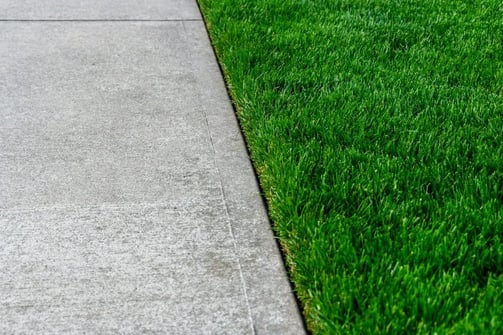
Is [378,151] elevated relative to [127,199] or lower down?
elevated

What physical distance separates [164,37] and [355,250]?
3.00 meters

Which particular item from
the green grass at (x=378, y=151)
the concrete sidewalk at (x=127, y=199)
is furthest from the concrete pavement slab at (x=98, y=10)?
the concrete sidewalk at (x=127, y=199)

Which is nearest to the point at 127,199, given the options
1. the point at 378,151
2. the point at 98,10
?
the point at 378,151

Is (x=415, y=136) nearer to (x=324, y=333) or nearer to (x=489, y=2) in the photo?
(x=324, y=333)

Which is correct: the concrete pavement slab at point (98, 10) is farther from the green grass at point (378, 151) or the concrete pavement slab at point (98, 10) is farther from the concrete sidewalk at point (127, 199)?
the concrete sidewalk at point (127, 199)

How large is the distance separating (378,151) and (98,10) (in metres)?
3.23

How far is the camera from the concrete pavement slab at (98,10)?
5.46 metres

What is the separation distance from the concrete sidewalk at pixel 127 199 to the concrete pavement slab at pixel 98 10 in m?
0.59

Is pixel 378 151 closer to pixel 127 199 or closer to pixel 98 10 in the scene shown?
pixel 127 199

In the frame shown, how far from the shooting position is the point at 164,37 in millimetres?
5070

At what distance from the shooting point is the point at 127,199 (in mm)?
3020

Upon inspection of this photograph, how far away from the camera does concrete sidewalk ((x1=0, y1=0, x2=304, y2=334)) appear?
93.5 inches

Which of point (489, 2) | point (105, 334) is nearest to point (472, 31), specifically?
point (489, 2)

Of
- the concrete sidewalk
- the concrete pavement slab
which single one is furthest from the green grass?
the concrete pavement slab
